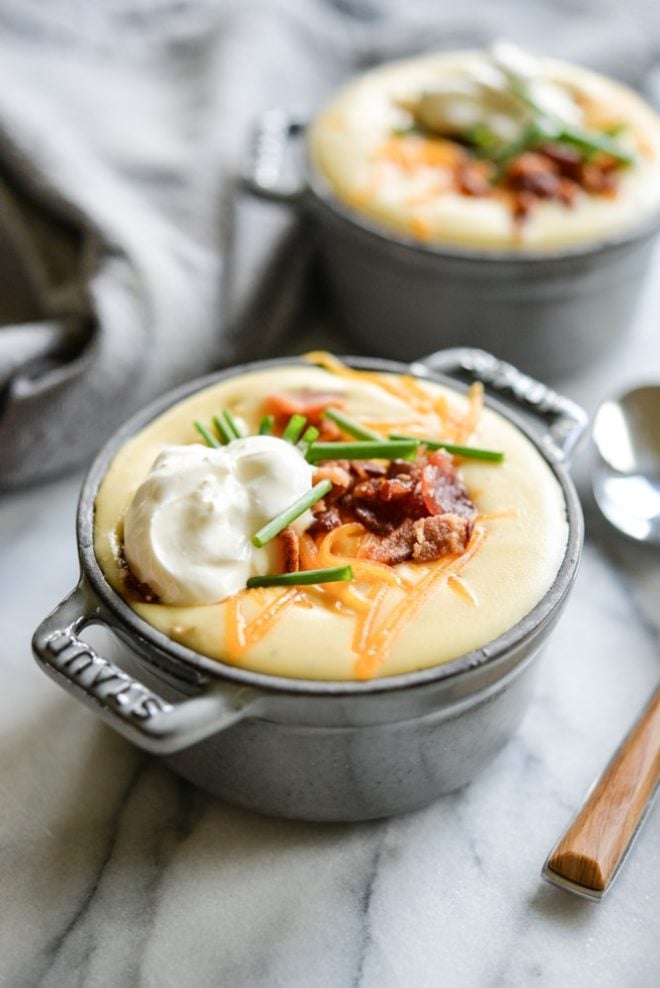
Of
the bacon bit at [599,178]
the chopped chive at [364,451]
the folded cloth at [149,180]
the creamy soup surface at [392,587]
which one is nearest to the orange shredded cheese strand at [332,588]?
the creamy soup surface at [392,587]

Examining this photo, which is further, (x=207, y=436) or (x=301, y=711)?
(x=207, y=436)

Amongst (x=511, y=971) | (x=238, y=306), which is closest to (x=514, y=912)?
(x=511, y=971)

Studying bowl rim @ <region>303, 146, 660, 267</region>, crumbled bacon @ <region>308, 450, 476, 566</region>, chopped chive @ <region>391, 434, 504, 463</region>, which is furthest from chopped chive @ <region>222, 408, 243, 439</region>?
bowl rim @ <region>303, 146, 660, 267</region>

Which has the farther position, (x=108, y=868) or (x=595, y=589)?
(x=595, y=589)

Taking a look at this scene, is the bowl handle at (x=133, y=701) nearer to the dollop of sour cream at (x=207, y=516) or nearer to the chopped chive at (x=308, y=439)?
the dollop of sour cream at (x=207, y=516)

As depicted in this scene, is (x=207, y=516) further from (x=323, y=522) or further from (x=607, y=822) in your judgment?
(x=607, y=822)

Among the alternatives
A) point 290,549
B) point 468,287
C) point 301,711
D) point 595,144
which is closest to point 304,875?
point 301,711

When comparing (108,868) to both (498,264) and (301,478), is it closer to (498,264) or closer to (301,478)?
(301,478)
